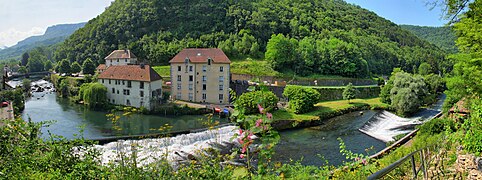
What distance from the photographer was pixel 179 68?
42281mm

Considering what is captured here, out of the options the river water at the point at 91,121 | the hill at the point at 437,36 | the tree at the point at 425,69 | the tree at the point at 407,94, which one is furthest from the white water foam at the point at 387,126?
the hill at the point at 437,36

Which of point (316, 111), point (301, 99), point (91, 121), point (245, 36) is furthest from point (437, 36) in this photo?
point (91, 121)

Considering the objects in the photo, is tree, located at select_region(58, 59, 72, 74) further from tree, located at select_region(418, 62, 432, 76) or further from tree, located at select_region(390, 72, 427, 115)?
tree, located at select_region(418, 62, 432, 76)

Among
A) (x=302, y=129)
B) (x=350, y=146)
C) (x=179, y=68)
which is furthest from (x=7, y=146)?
(x=179, y=68)

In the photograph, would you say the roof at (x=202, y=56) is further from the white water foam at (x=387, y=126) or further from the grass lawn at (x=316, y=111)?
the white water foam at (x=387, y=126)

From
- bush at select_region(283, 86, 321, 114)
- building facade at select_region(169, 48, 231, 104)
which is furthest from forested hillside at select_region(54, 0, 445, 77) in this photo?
bush at select_region(283, 86, 321, 114)

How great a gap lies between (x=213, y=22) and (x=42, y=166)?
79365mm

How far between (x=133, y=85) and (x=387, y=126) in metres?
28.2

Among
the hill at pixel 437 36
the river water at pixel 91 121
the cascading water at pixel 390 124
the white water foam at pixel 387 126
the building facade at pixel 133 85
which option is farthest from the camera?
the hill at pixel 437 36

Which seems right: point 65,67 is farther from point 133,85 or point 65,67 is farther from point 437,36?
point 437,36

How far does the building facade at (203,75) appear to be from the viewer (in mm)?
41344

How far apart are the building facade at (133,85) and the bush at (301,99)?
15.5 m

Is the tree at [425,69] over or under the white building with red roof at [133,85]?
over

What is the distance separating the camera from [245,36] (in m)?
70.8
